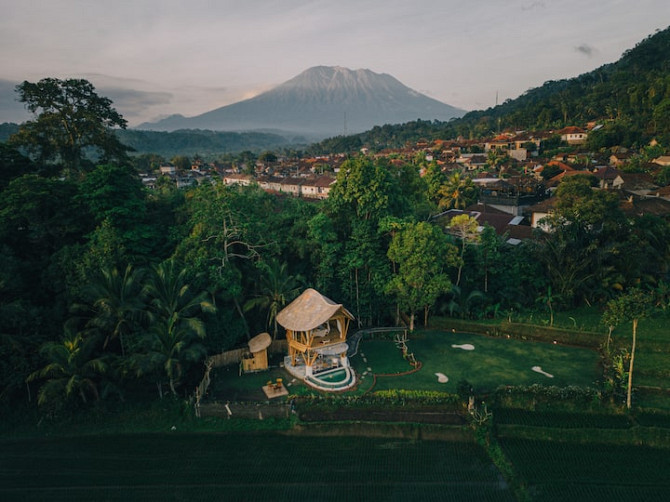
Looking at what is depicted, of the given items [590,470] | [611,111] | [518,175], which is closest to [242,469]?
[590,470]

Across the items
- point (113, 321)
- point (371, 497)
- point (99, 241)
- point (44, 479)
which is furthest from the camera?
point (99, 241)

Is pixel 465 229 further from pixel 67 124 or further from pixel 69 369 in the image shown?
pixel 67 124

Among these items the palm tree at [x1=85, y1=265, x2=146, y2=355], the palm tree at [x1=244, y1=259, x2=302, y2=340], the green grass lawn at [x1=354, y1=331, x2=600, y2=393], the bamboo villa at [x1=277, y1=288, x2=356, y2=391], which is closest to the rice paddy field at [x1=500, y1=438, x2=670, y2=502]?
the green grass lawn at [x1=354, y1=331, x2=600, y2=393]

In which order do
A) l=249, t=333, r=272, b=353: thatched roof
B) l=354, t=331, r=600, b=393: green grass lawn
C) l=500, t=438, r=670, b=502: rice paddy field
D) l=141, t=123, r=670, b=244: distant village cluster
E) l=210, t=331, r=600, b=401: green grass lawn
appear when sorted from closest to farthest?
l=500, t=438, r=670, b=502: rice paddy field, l=210, t=331, r=600, b=401: green grass lawn, l=354, t=331, r=600, b=393: green grass lawn, l=249, t=333, r=272, b=353: thatched roof, l=141, t=123, r=670, b=244: distant village cluster

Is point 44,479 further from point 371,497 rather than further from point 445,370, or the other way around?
point 445,370

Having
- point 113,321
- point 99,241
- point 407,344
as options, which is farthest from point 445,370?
point 99,241

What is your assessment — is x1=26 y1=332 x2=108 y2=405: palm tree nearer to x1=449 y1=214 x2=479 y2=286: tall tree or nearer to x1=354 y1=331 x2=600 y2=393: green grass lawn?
x1=354 y1=331 x2=600 y2=393: green grass lawn
